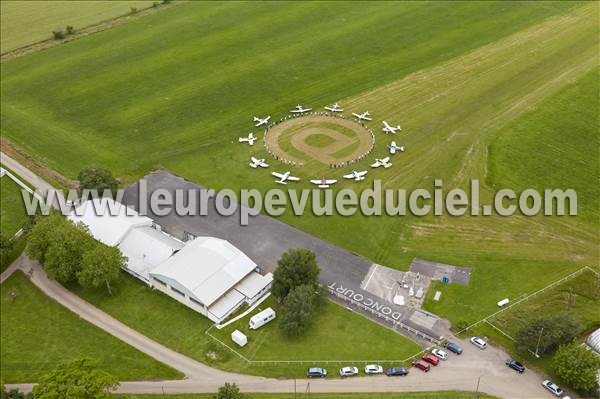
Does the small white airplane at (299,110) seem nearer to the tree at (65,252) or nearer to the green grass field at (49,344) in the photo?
the tree at (65,252)

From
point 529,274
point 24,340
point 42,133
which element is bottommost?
point 529,274

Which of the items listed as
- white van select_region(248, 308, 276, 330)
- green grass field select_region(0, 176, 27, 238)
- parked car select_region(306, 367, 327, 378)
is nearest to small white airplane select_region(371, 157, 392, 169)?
white van select_region(248, 308, 276, 330)

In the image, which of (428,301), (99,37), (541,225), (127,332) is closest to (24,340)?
(127,332)

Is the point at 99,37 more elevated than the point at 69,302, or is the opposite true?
the point at 99,37

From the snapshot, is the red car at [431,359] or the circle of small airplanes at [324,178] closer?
the red car at [431,359]

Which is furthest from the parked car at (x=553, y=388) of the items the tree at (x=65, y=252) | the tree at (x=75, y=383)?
the tree at (x=65, y=252)

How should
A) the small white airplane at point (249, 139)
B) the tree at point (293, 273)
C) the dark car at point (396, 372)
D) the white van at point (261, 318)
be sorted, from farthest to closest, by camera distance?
Answer: 1. the small white airplane at point (249, 139)
2. the tree at point (293, 273)
3. the white van at point (261, 318)
4. the dark car at point (396, 372)

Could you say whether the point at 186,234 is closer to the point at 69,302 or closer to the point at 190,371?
the point at 69,302

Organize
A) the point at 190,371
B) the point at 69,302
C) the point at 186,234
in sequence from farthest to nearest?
1. the point at 186,234
2. the point at 69,302
3. the point at 190,371
